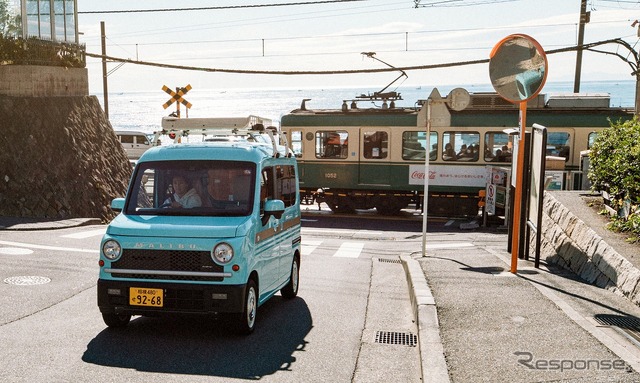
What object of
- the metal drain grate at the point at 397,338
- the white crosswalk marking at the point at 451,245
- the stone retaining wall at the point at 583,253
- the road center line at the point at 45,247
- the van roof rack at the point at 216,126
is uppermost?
the van roof rack at the point at 216,126

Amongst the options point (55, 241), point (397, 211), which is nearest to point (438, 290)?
point (55, 241)

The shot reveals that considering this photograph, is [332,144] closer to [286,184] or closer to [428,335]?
[286,184]

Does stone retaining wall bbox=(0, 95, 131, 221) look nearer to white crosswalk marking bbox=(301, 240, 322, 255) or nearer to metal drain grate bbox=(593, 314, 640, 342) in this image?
white crosswalk marking bbox=(301, 240, 322, 255)

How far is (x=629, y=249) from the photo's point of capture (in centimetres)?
891

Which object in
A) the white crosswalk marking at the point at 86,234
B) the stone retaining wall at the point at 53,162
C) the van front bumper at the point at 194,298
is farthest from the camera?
the stone retaining wall at the point at 53,162

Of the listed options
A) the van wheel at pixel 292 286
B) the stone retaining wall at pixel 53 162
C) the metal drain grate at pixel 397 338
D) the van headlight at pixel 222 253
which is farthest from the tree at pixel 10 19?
the metal drain grate at pixel 397 338

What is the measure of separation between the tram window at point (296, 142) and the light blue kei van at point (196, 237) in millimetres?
16762

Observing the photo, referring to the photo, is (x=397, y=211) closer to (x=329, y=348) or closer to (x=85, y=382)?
(x=329, y=348)

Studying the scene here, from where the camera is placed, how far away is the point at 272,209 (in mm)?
7902

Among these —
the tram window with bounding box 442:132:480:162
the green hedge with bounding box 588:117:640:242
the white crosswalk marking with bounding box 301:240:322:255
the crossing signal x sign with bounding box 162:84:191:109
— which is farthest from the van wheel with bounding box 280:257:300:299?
the tram window with bounding box 442:132:480:162

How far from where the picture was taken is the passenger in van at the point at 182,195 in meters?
7.91

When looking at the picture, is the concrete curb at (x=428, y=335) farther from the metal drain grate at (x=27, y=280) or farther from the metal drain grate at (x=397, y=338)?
the metal drain grate at (x=27, y=280)

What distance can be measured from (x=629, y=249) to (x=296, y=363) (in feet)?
16.5

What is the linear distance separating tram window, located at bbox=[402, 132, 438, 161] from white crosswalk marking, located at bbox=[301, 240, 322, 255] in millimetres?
7913
